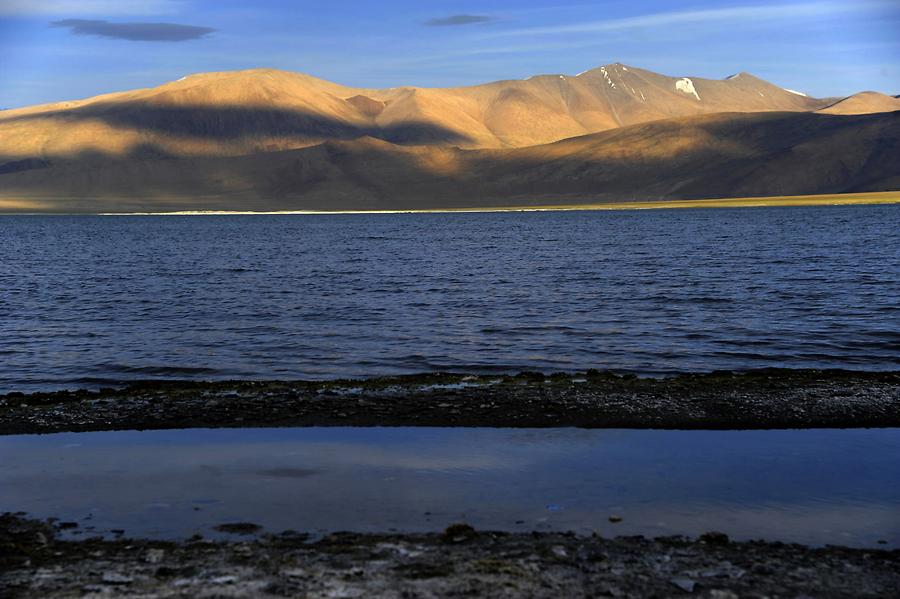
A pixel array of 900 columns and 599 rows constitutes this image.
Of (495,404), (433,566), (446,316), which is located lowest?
(446,316)

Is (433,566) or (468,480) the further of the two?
(468,480)

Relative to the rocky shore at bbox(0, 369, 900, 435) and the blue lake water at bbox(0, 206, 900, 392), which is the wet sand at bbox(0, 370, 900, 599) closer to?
the rocky shore at bbox(0, 369, 900, 435)

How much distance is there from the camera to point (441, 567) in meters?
10.4

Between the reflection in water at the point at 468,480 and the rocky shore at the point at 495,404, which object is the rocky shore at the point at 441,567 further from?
the rocky shore at the point at 495,404

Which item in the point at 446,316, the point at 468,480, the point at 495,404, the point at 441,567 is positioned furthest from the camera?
the point at 446,316

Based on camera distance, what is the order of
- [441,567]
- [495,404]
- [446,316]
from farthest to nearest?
[446,316]
[495,404]
[441,567]

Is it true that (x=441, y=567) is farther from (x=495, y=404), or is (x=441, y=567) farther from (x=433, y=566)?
(x=495, y=404)

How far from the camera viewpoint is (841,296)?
135 ft

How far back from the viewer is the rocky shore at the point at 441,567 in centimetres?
977

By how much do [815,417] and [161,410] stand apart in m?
12.1

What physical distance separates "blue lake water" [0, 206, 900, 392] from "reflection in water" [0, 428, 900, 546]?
25.4ft

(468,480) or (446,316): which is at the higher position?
(468,480)

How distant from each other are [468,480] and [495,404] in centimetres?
518

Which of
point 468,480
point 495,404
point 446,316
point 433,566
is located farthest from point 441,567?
point 446,316
